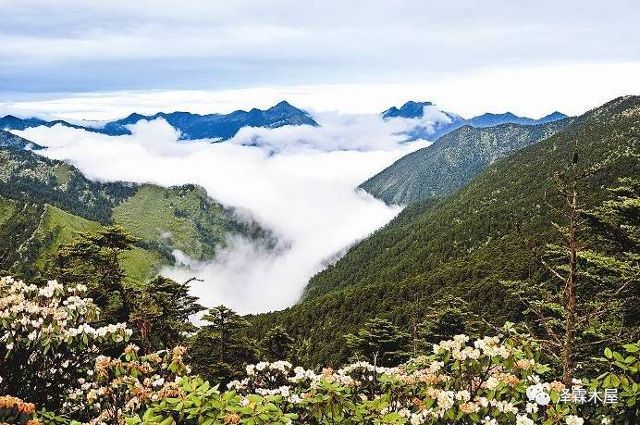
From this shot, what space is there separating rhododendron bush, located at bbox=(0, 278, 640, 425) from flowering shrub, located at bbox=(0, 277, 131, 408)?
0.02 meters

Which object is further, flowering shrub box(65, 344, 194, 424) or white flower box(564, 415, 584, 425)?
flowering shrub box(65, 344, 194, 424)

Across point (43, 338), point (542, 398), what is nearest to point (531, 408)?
point (542, 398)

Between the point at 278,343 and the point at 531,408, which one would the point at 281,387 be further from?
the point at 278,343

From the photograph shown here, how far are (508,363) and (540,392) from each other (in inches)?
31.2

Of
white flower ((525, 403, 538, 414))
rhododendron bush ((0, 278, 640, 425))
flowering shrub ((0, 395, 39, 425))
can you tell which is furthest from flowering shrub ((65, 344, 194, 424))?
white flower ((525, 403, 538, 414))

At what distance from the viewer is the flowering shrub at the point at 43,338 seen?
939 cm

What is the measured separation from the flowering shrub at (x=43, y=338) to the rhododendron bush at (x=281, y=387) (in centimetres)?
2

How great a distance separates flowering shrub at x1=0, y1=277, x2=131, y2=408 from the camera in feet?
30.8

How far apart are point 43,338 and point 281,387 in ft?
14.4

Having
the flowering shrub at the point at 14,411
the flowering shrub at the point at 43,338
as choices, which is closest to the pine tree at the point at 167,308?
the flowering shrub at the point at 43,338

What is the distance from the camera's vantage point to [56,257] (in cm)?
4122

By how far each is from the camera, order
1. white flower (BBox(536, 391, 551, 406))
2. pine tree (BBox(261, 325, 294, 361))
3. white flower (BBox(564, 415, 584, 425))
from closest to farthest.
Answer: white flower (BBox(564, 415, 584, 425)) < white flower (BBox(536, 391, 551, 406)) < pine tree (BBox(261, 325, 294, 361))

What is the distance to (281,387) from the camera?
32.1 ft

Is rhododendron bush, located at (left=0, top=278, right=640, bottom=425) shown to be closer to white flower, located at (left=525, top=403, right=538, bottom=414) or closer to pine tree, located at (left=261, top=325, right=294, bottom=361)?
white flower, located at (left=525, top=403, right=538, bottom=414)
